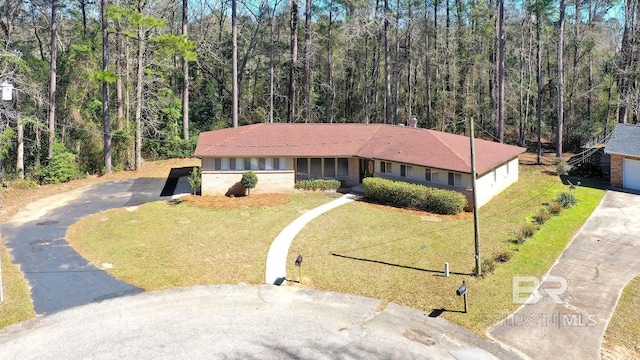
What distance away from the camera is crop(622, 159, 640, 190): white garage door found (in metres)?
26.4

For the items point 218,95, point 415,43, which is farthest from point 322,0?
point 218,95

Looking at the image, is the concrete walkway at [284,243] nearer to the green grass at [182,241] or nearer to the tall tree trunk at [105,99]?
the green grass at [182,241]

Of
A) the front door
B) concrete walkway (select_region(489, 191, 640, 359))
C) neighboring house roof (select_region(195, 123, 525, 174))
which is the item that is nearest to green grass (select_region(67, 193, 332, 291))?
neighboring house roof (select_region(195, 123, 525, 174))

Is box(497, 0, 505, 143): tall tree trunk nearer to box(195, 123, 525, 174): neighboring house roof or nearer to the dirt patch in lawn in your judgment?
box(195, 123, 525, 174): neighboring house roof

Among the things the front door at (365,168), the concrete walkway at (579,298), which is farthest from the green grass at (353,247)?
the front door at (365,168)

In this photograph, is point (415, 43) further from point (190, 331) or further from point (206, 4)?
point (190, 331)

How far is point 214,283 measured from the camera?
15453 millimetres

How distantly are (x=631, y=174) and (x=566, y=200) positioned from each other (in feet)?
22.1

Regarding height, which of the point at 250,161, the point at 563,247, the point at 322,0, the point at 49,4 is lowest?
the point at 563,247

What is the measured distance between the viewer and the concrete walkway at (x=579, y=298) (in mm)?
11734

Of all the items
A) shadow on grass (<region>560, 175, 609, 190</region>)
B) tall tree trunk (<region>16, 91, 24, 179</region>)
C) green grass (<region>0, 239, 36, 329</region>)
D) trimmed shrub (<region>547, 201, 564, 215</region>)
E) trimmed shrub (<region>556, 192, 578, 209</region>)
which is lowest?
green grass (<region>0, 239, 36, 329</region>)

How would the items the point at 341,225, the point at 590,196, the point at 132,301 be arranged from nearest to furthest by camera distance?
the point at 132,301 < the point at 341,225 < the point at 590,196

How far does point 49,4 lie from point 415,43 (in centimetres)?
3422

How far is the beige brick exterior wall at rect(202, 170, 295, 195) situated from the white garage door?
20.5 metres
